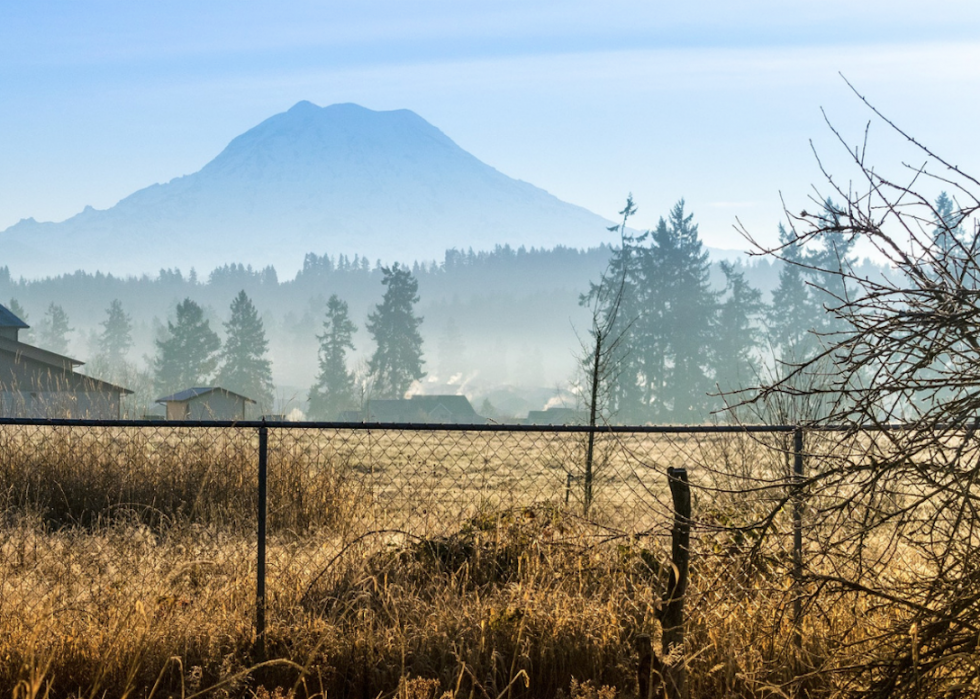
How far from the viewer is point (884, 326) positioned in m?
3.24

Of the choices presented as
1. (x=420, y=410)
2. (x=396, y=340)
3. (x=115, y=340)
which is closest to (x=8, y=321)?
(x=420, y=410)

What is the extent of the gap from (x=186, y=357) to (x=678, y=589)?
7802cm

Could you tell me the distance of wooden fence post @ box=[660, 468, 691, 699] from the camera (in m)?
3.80

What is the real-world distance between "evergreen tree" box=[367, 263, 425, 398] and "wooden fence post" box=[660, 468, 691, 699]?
75.9 m

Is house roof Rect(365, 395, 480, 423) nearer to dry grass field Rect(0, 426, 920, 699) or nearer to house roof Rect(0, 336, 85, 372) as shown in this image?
house roof Rect(0, 336, 85, 372)

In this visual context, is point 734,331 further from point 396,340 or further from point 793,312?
point 396,340

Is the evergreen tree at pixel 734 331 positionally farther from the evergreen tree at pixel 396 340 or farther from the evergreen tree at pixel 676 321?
the evergreen tree at pixel 396 340

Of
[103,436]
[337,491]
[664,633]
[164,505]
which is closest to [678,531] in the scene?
[664,633]

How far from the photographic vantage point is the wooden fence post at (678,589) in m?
3.80

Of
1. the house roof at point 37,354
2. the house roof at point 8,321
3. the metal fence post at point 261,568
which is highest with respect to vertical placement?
the house roof at point 8,321

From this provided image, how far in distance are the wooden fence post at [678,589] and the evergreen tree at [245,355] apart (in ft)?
257

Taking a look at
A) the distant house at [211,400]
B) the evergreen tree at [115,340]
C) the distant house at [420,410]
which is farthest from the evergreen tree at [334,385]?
the evergreen tree at [115,340]

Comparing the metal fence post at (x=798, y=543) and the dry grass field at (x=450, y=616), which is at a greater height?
the metal fence post at (x=798, y=543)

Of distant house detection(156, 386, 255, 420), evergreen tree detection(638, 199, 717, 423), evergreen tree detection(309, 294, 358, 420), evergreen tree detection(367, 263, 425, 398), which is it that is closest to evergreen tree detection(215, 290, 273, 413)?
evergreen tree detection(309, 294, 358, 420)
